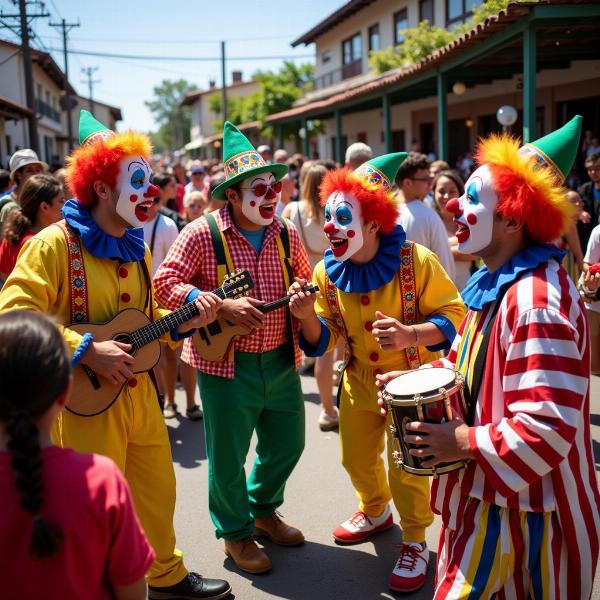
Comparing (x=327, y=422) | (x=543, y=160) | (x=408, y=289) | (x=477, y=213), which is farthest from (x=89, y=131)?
(x=327, y=422)

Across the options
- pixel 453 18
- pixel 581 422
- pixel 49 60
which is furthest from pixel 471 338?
pixel 49 60

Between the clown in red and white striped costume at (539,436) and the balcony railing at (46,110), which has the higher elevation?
the balcony railing at (46,110)

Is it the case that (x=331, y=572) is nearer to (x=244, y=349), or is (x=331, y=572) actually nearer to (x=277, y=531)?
(x=277, y=531)

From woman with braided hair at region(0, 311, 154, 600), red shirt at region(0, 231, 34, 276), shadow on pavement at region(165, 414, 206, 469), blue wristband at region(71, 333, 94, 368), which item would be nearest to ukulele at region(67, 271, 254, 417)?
blue wristband at region(71, 333, 94, 368)

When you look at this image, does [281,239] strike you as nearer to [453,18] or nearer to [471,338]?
[471,338]

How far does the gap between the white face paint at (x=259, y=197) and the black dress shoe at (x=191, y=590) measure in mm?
1919

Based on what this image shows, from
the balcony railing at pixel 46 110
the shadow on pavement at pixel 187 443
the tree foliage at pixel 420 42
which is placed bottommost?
the shadow on pavement at pixel 187 443

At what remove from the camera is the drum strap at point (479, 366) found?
234cm

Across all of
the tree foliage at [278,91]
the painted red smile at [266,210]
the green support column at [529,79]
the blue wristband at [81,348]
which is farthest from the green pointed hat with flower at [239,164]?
the tree foliage at [278,91]

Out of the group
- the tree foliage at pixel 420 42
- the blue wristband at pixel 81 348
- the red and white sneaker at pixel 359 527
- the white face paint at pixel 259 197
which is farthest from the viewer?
the tree foliage at pixel 420 42

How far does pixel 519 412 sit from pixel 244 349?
2.00 meters

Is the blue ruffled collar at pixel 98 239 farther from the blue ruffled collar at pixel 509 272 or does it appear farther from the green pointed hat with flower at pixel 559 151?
the green pointed hat with flower at pixel 559 151

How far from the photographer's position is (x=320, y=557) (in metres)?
3.98

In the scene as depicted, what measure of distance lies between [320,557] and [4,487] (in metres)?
2.67
